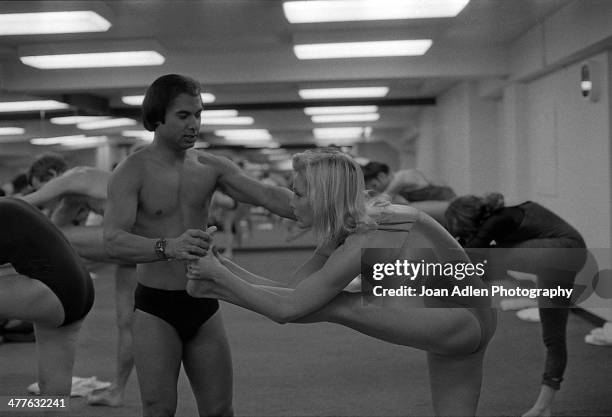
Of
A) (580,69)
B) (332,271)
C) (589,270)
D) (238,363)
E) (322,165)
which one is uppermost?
(580,69)

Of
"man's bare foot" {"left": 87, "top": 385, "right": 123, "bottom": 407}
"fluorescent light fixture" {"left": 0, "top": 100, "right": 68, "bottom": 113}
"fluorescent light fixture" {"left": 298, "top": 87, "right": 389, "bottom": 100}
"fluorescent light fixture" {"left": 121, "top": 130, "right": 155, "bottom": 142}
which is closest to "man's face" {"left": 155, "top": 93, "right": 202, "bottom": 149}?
"man's bare foot" {"left": 87, "top": 385, "right": 123, "bottom": 407}

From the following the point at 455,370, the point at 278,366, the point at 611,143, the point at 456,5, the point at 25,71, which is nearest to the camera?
the point at 455,370

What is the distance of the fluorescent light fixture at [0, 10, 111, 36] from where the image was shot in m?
5.21

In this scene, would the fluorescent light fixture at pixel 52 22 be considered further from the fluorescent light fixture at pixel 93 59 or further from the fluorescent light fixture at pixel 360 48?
the fluorescent light fixture at pixel 360 48

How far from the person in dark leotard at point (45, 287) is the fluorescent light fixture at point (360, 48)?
4.38m

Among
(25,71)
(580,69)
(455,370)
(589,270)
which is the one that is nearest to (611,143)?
(580,69)

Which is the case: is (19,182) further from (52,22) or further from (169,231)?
(169,231)

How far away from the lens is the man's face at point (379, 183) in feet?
17.4

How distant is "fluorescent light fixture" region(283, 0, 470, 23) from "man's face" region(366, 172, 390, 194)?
1.19 m

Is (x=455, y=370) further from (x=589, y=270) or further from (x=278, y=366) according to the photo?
(x=278, y=366)

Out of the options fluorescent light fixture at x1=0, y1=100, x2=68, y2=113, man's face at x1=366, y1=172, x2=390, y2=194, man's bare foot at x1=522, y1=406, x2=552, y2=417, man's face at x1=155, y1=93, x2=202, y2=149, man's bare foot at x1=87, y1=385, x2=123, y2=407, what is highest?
fluorescent light fixture at x1=0, y1=100, x2=68, y2=113

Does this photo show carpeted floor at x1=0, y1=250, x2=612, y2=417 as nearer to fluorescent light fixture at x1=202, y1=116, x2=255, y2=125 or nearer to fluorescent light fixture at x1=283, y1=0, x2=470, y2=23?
fluorescent light fixture at x1=283, y1=0, x2=470, y2=23

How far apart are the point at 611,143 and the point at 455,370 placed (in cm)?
422

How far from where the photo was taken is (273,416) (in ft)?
11.7
